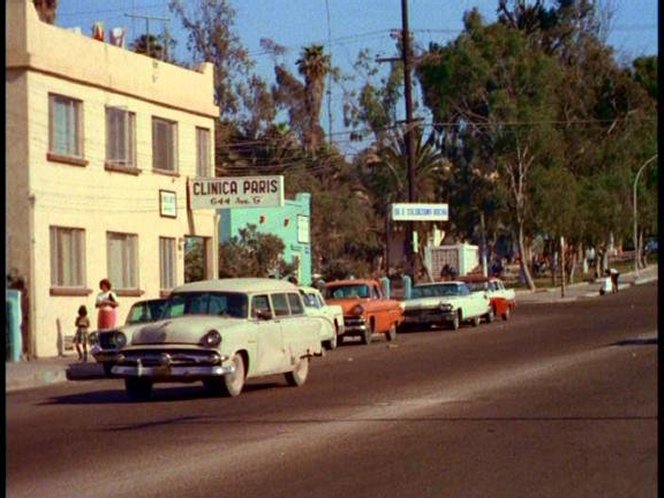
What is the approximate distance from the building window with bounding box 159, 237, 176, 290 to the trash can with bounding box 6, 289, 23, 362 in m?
8.08

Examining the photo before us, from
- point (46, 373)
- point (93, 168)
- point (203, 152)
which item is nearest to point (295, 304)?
point (46, 373)

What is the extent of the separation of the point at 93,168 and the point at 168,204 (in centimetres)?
404

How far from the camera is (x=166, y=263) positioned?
3997 cm

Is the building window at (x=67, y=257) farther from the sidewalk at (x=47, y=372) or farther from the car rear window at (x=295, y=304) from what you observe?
the car rear window at (x=295, y=304)

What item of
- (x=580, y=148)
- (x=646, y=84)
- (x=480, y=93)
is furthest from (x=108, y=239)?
(x=646, y=84)

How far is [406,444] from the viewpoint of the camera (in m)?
14.8

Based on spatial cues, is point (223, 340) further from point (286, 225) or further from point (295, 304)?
point (286, 225)

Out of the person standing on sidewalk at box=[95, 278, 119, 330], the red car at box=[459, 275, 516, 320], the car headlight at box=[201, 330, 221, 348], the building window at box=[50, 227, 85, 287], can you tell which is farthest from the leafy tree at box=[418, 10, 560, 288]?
the car headlight at box=[201, 330, 221, 348]

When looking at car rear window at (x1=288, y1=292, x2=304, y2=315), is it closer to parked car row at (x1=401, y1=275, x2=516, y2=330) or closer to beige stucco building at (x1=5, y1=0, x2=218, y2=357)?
beige stucco building at (x1=5, y1=0, x2=218, y2=357)

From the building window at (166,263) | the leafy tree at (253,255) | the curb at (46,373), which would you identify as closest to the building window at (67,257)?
the curb at (46,373)

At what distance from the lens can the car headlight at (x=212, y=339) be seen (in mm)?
20469

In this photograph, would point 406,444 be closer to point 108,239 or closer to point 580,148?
point 108,239

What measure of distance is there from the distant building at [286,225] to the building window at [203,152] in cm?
1620

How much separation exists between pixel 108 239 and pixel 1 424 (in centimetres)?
2763
